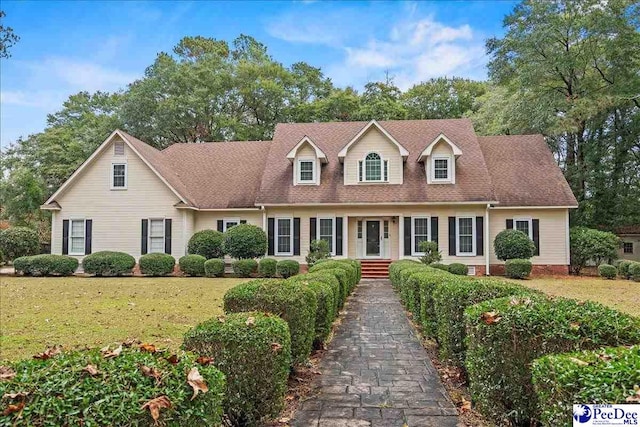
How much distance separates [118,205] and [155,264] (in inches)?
149

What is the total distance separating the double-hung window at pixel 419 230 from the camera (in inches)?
834

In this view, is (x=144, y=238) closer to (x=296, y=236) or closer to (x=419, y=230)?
(x=296, y=236)

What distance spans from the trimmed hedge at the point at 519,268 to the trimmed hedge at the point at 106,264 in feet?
53.4

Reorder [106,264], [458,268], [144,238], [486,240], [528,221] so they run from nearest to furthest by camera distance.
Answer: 1. [458,268]
2. [106,264]
3. [486,240]
4. [528,221]
5. [144,238]

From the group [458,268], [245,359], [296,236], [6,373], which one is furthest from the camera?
[296,236]

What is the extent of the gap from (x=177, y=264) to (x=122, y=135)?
6487 millimetres

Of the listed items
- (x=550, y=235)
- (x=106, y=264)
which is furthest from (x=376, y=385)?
(x=550, y=235)

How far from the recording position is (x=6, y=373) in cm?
228

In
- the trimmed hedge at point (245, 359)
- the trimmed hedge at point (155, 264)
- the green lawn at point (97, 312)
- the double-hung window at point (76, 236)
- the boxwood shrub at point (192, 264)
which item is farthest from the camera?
the double-hung window at point (76, 236)

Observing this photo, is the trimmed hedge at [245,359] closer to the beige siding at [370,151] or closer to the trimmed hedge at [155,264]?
the trimmed hedge at [155,264]

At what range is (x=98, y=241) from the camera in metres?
21.7

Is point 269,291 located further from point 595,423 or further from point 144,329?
point 144,329

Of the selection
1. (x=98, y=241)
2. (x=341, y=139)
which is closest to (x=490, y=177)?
(x=341, y=139)

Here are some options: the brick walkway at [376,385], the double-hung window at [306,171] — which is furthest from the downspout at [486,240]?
the brick walkway at [376,385]
